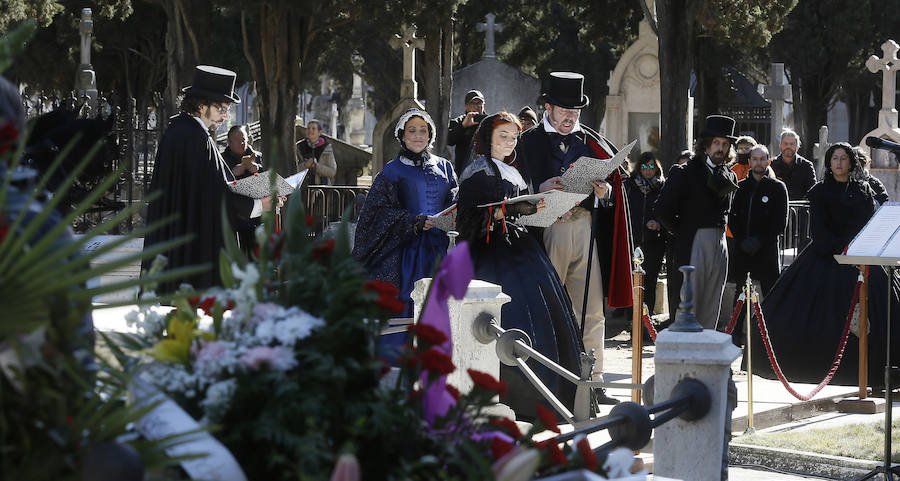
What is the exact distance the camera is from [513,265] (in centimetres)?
750

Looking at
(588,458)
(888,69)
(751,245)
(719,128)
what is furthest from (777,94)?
(588,458)

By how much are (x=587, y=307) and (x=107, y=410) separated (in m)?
6.44

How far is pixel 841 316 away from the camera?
996 cm

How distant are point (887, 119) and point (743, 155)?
28.8 ft

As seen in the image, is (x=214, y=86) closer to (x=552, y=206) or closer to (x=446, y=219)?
(x=446, y=219)

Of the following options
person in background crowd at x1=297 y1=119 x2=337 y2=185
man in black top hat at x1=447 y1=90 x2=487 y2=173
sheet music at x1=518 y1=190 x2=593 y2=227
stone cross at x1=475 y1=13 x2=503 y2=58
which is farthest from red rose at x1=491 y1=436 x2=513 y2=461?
stone cross at x1=475 y1=13 x2=503 y2=58

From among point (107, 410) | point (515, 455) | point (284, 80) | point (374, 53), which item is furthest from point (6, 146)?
point (374, 53)

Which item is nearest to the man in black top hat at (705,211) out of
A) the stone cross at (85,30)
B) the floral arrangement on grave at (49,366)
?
the floral arrangement on grave at (49,366)

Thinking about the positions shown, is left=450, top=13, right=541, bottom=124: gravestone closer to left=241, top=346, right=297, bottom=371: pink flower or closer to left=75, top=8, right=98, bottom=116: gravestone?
left=75, top=8, right=98, bottom=116: gravestone

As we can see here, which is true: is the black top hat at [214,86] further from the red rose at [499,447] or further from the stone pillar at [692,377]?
the red rose at [499,447]

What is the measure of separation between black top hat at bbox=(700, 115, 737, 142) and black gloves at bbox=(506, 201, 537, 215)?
3.34 meters

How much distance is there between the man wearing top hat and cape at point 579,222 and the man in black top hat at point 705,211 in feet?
5.88

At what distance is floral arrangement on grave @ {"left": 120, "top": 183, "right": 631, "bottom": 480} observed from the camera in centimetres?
224

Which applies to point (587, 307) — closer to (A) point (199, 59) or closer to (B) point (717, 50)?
(A) point (199, 59)
